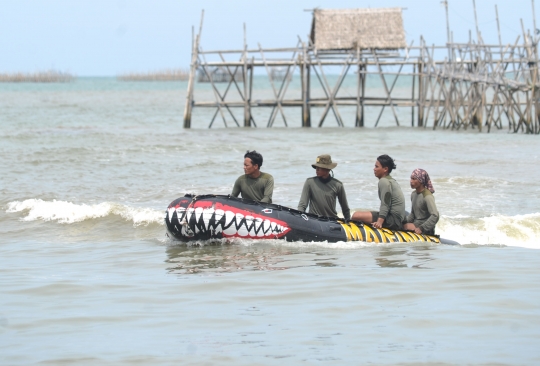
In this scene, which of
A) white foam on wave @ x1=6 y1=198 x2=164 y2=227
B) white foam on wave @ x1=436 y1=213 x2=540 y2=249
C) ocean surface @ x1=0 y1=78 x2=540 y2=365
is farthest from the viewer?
white foam on wave @ x1=6 y1=198 x2=164 y2=227

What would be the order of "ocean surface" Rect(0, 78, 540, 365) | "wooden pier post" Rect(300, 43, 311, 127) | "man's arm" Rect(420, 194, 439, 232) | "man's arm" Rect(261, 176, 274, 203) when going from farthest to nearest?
"wooden pier post" Rect(300, 43, 311, 127)
"man's arm" Rect(261, 176, 274, 203)
"man's arm" Rect(420, 194, 439, 232)
"ocean surface" Rect(0, 78, 540, 365)

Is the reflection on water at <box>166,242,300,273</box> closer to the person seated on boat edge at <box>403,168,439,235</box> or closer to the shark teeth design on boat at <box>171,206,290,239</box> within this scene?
the shark teeth design on boat at <box>171,206,290,239</box>

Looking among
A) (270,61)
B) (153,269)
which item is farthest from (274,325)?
(270,61)

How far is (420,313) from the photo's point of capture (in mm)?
7148

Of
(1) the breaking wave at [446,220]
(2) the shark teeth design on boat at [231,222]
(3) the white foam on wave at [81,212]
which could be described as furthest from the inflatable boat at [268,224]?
(3) the white foam on wave at [81,212]

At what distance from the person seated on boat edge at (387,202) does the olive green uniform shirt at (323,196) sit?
1.17 feet

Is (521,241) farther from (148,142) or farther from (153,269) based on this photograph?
(148,142)

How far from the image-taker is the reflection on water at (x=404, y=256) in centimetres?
923

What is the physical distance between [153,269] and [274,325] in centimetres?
275

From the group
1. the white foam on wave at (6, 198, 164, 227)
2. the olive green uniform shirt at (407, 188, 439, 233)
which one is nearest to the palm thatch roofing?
the white foam on wave at (6, 198, 164, 227)

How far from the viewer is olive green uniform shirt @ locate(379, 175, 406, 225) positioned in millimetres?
10117

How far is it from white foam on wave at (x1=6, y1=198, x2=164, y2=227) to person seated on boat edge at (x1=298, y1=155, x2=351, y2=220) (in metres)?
3.78

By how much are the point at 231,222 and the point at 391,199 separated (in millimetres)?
1902

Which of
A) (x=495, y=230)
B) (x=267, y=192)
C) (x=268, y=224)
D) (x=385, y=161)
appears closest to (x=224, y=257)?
(x=268, y=224)
